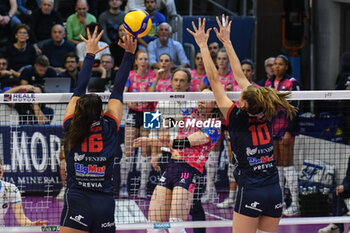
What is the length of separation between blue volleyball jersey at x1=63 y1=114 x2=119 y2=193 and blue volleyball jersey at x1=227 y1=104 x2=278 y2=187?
118 centimetres

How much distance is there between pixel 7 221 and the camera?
841 cm

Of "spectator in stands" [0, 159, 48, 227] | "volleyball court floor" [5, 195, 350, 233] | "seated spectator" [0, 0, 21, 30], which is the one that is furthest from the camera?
"seated spectator" [0, 0, 21, 30]

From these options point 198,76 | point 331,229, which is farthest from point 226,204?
point 198,76

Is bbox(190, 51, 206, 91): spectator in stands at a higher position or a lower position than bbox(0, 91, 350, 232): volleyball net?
higher

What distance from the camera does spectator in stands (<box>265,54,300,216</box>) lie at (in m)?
8.80

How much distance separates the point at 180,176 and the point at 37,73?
16.8 ft

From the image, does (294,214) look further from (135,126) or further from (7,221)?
(7,221)

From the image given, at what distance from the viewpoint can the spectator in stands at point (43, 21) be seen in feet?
40.5

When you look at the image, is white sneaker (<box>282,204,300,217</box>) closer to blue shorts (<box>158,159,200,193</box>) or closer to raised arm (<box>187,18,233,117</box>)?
blue shorts (<box>158,159,200,193</box>)

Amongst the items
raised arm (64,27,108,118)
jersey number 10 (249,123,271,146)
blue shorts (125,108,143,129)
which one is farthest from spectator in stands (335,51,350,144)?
raised arm (64,27,108,118)

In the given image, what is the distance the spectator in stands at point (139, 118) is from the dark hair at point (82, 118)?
3.20 metres

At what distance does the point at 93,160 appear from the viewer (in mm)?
4848

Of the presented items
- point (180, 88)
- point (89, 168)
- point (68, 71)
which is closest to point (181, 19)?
point (68, 71)

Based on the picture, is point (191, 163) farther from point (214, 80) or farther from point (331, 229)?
point (331, 229)
